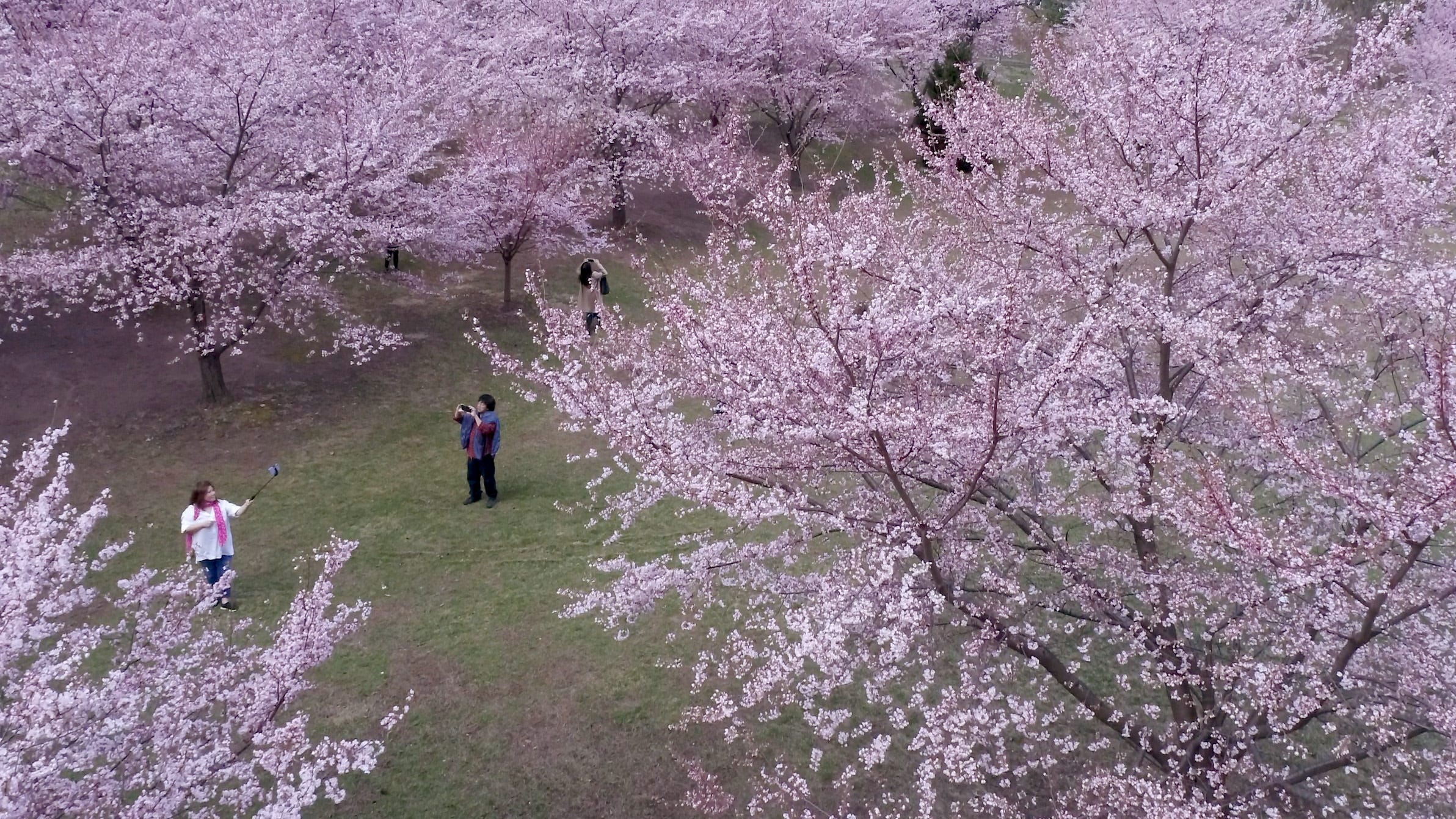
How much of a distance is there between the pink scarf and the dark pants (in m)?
2.36

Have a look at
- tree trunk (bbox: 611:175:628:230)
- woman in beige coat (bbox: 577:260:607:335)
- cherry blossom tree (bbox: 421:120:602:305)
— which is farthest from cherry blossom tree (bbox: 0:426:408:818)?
tree trunk (bbox: 611:175:628:230)

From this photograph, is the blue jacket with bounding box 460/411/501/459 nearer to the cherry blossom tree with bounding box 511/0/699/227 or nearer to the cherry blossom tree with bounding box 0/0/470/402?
the cherry blossom tree with bounding box 0/0/470/402

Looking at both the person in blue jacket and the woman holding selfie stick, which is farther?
the person in blue jacket

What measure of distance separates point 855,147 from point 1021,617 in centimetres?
2130

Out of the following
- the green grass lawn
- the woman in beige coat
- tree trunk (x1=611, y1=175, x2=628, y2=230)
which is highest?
tree trunk (x1=611, y1=175, x2=628, y2=230)

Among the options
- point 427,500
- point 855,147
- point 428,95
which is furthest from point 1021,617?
point 855,147

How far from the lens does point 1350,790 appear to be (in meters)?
5.69

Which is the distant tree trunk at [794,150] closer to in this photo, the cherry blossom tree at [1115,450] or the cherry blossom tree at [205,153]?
the cherry blossom tree at [205,153]

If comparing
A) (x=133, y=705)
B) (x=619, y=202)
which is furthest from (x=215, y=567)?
(x=619, y=202)

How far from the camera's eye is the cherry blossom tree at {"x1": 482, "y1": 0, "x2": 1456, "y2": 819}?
3854mm

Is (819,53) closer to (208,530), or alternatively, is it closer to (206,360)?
(206,360)

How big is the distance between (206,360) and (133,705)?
7.98m

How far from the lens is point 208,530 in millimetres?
6891

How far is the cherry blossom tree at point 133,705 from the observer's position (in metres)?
3.22
